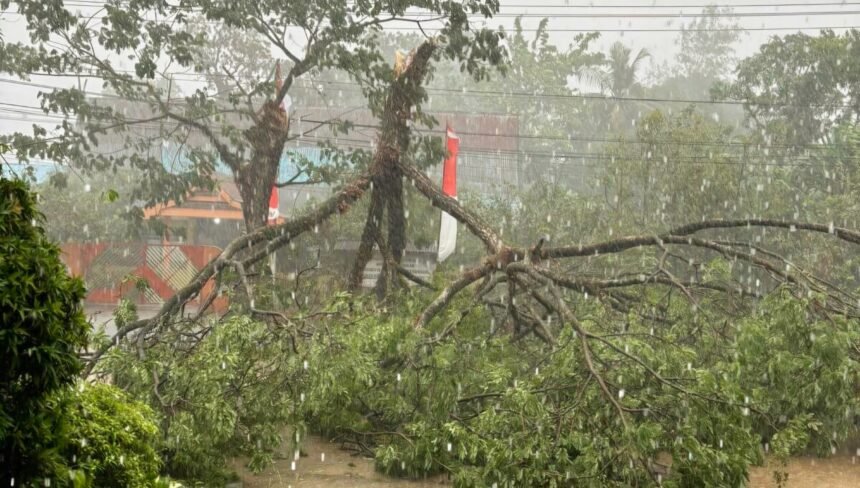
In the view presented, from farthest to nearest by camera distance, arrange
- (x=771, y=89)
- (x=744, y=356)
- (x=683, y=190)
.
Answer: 1. (x=771, y=89)
2. (x=683, y=190)
3. (x=744, y=356)

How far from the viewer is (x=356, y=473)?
22.6ft

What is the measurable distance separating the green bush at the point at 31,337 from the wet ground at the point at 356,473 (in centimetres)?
305

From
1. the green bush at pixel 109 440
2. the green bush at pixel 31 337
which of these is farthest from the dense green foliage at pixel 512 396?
the green bush at pixel 31 337

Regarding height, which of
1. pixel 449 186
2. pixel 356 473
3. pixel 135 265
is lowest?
pixel 356 473

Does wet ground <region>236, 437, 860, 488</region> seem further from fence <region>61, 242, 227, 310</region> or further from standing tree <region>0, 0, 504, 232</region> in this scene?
fence <region>61, 242, 227, 310</region>

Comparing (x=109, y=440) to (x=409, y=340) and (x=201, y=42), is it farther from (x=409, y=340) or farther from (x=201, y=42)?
(x=201, y=42)

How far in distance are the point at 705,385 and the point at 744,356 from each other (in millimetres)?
1309

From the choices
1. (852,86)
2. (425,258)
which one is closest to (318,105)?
(425,258)

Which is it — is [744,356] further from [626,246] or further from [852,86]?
[852,86]

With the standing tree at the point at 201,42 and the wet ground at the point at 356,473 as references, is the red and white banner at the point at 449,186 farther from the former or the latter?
the wet ground at the point at 356,473

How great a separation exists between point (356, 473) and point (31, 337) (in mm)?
4146

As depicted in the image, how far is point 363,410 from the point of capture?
24.9ft

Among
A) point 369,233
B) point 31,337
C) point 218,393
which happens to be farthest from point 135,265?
point 31,337

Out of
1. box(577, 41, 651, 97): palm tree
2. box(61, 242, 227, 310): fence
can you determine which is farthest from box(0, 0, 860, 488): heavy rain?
box(577, 41, 651, 97): palm tree
